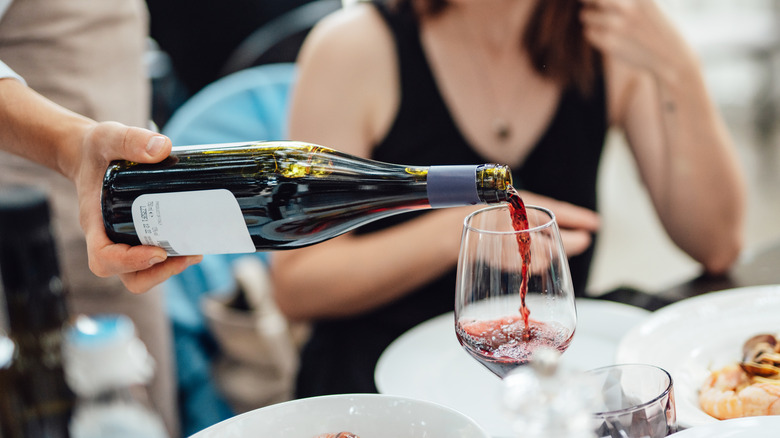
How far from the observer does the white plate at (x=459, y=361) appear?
79 centimetres

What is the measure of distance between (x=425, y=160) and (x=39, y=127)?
67 cm

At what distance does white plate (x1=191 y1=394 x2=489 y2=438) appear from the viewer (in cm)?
57

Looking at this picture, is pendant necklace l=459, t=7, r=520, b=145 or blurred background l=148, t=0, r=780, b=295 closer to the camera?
pendant necklace l=459, t=7, r=520, b=145

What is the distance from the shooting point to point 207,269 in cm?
157

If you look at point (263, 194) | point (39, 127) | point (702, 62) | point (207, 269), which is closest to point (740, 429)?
point (263, 194)

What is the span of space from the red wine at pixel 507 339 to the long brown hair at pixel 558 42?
0.79 metres

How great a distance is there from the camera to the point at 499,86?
1354 mm

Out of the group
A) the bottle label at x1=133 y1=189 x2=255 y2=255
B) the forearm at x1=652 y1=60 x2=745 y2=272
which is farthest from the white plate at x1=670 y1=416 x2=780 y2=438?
the forearm at x1=652 y1=60 x2=745 y2=272

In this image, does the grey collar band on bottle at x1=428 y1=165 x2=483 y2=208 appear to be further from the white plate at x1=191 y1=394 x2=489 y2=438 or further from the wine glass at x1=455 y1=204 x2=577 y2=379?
the white plate at x1=191 y1=394 x2=489 y2=438

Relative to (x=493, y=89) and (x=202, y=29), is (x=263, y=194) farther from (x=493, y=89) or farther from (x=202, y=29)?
(x=202, y=29)

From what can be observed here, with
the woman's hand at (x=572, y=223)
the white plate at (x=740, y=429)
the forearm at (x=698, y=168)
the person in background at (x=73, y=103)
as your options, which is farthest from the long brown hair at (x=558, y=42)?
the white plate at (x=740, y=429)

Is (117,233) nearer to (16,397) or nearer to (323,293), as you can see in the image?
(16,397)

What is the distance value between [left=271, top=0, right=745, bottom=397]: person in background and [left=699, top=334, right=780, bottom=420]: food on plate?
0.54 meters

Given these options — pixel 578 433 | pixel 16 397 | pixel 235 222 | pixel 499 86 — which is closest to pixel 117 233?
pixel 235 222
